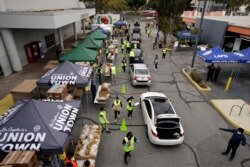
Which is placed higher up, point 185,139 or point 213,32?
point 213,32

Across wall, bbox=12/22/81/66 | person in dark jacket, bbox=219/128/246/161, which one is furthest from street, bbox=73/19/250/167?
wall, bbox=12/22/81/66

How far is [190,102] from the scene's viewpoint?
44.6 feet

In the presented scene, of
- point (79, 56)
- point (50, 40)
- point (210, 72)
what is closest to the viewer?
point (79, 56)

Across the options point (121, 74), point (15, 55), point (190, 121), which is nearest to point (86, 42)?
point (121, 74)

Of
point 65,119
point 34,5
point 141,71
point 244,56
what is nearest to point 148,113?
point 65,119

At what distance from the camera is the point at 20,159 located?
5961 millimetres

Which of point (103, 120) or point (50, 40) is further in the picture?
point (50, 40)

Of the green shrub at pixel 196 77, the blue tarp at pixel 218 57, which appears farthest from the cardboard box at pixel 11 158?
the blue tarp at pixel 218 57

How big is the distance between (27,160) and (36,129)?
1.15 metres

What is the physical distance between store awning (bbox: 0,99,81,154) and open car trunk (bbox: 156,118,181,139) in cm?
393

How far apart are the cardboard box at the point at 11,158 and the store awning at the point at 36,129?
21 cm

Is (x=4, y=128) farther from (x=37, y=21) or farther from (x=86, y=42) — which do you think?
(x=86, y=42)

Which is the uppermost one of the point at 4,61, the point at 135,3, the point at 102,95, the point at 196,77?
the point at 135,3

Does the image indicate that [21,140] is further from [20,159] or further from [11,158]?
[20,159]
